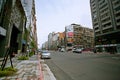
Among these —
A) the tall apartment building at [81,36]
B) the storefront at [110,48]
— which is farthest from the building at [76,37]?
the storefront at [110,48]

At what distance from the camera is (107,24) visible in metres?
71.1

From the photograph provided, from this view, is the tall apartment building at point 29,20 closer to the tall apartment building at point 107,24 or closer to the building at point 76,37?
the tall apartment building at point 107,24

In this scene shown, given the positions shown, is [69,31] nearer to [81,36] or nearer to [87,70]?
[81,36]

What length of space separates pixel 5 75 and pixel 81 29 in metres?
119

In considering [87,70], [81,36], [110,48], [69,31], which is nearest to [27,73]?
[87,70]

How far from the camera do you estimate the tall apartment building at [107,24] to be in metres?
60.9

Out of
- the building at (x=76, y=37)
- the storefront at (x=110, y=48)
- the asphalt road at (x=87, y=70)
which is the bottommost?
the asphalt road at (x=87, y=70)

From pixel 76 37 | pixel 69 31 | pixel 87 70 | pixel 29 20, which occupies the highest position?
pixel 69 31

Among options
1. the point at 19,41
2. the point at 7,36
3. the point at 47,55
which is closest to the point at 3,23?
the point at 7,36

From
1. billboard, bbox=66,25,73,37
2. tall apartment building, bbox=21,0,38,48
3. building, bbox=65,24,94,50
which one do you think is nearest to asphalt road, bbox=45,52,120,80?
tall apartment building, bbox=21,0,38,48

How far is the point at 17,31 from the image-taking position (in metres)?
36.7

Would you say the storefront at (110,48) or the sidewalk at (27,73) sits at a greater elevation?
the storefront at (110,48)

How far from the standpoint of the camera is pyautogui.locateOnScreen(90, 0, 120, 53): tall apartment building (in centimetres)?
6088

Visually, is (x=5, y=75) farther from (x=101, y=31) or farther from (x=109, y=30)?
(x=101, y=31)
